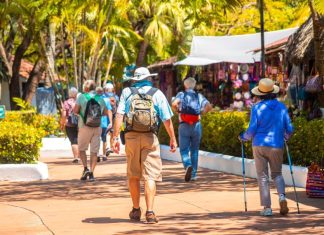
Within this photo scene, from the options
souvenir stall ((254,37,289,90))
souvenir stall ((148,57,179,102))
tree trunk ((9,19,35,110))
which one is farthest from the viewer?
souvenir stall ((148,57,179,102))

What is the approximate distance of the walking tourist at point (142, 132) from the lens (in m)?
11.1

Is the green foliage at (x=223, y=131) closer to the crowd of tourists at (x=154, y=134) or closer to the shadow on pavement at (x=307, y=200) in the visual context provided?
the shadow on pavement at (x=307, y=200)

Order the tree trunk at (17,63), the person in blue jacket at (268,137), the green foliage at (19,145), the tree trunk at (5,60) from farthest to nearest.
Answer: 1. the tree trunk at (5,60)
2. the tree trunk at (17,63)
3. the green foliage at (19,145)
4. the person in blue jacket at (268,137)

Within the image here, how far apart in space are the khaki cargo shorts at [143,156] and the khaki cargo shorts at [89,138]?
528 cm

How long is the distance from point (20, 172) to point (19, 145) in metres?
0.51

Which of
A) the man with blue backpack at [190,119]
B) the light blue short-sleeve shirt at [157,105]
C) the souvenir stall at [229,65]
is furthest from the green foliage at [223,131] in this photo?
the light blue short-sleeve shirt at [157,105]

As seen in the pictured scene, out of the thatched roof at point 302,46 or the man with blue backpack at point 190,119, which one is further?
the thatched roof at point 302,46

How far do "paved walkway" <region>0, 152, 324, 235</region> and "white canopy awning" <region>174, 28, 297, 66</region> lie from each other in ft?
28.5

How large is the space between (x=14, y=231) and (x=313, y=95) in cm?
1047

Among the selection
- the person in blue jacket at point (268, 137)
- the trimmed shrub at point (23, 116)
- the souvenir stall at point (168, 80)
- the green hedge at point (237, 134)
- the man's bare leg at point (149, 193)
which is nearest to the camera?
the man's bare leg at point (149, 193)

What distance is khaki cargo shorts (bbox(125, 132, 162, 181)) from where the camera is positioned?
11.2 metres

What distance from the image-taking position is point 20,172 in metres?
16.8

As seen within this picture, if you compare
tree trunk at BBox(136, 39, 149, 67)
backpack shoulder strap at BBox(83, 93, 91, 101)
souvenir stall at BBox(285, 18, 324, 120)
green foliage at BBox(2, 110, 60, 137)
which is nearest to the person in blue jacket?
backpack shoulder strap at BBox(83, 93, 91, 101)

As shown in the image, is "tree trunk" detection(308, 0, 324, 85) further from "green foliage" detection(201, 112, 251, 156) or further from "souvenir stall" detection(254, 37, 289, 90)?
"souvenir stall" detection(254, 37, 289, 90)
